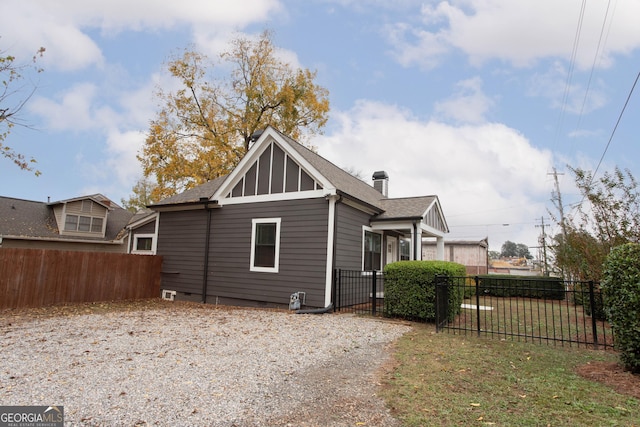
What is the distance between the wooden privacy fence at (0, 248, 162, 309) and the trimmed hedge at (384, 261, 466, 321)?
9.15 metres

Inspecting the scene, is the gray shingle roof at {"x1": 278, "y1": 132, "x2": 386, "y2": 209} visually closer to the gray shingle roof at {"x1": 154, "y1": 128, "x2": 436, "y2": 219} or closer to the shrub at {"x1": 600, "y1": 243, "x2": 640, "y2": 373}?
the gray shingle roof at {"x1": 154, "y1": 128, "x2": 436, "y2": 219}

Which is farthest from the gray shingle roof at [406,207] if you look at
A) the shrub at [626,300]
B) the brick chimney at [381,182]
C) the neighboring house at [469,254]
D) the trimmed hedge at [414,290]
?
the neighboring house at [469,254]

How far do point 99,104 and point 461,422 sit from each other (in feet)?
56.7

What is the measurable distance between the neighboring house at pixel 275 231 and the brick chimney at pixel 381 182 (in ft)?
12.4

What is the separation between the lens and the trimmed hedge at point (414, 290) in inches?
314

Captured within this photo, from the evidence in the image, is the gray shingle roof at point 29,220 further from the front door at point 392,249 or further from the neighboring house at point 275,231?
the front door at point 392,249

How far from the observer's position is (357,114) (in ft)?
58.4

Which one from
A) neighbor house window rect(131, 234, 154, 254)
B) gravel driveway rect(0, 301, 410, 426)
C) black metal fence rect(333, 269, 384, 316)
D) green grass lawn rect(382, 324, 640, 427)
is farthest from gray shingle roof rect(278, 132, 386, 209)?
neighbor house window rect(131, 234, 154, 254)

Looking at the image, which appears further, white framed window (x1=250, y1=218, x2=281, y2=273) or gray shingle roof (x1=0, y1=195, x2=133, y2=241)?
gray shingle roof (x1=0, y1=195, x2=133, y2=241)

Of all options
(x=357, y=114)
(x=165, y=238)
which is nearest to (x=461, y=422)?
(x=165, y=238)

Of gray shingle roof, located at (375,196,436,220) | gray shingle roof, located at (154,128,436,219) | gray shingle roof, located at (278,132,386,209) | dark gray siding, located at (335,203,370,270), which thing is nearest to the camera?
dark gray siding, located at (335,203,370,270)

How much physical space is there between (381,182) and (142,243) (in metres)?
11.9

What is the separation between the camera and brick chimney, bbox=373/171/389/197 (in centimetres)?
1723

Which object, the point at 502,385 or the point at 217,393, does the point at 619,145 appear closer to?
the point at 502,385
